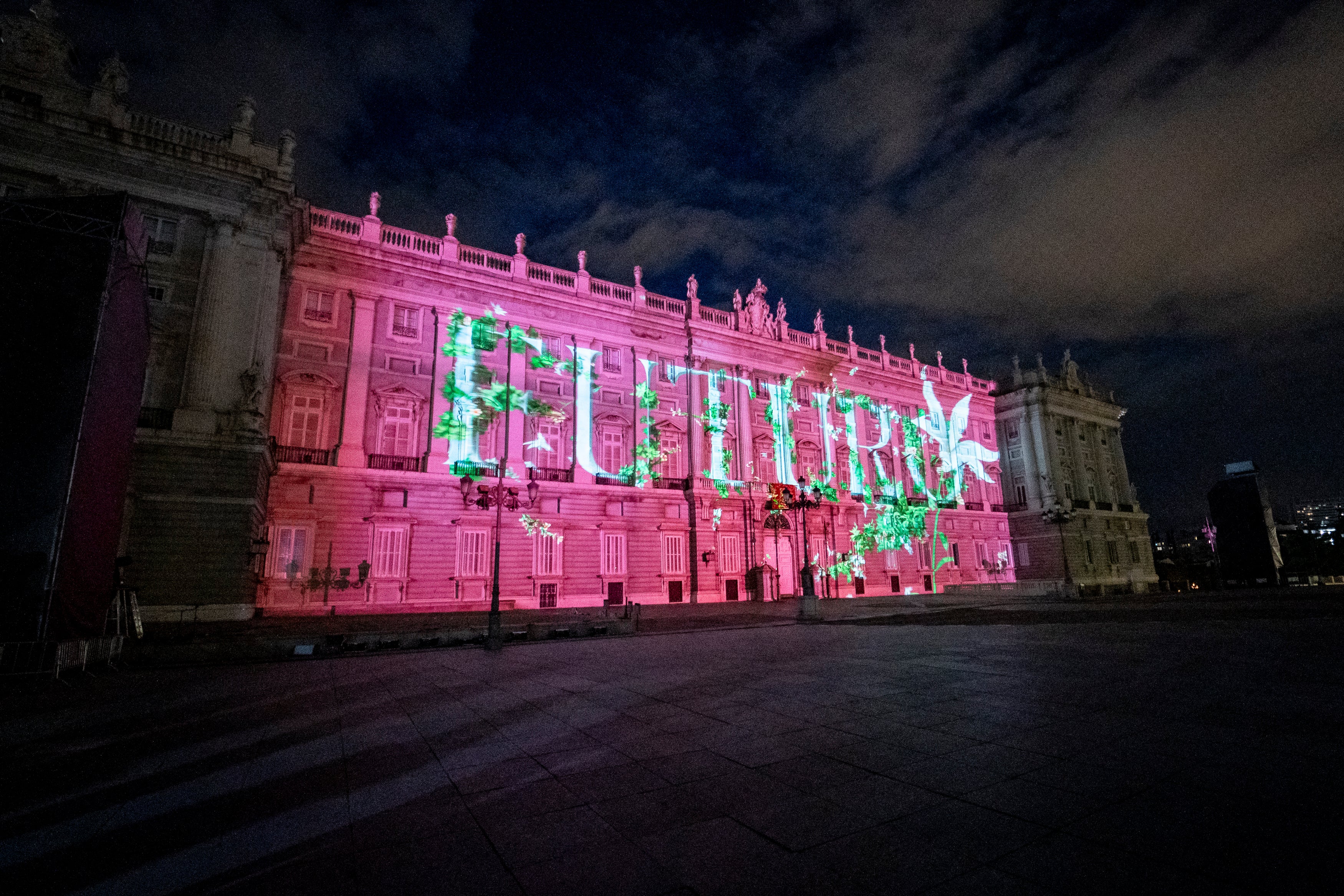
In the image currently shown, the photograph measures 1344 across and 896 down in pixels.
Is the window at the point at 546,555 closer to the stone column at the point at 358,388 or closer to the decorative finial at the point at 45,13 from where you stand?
the stone column at the point at 358,388

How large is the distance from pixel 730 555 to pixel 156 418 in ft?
75.4

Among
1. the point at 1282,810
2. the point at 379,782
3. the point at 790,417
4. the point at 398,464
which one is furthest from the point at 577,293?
the point at 1282,810

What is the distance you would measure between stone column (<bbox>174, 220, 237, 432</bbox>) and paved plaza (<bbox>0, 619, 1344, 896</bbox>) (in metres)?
12.6

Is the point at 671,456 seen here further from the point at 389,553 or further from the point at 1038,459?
the point at 1038,459

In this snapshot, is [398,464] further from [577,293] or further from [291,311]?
[577,293]

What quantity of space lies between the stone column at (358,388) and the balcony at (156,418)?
5151 millimetres

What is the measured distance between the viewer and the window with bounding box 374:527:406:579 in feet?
71.9

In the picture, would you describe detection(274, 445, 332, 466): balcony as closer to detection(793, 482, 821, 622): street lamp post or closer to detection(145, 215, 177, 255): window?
detection(145, 215, 177, 255): window

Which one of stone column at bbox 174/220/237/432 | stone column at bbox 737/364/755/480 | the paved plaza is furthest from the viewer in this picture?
stone column at bbox 737/364/755/480

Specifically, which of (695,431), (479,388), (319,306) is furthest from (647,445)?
(319,306)

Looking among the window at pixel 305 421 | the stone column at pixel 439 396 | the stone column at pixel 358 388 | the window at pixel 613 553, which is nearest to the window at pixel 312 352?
the stone column at pixel 358 388

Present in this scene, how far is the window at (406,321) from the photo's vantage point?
24297mm

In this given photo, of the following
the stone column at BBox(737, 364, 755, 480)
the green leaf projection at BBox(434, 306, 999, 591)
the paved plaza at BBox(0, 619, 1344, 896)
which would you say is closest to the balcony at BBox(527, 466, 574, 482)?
the green leaf projection at BBox(434, 306, 999, 591)

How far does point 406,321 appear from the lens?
24.6 metres
